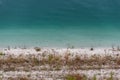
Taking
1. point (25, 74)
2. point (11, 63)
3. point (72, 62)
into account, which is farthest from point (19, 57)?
point (25, 74)

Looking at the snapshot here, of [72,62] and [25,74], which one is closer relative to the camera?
[25,74]

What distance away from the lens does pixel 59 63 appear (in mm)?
22016

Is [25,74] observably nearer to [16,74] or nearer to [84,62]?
[16,74]

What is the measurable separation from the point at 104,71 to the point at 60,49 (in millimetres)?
6392

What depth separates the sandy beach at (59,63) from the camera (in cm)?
1894

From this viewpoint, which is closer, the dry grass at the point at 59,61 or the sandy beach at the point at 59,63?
the sandy beach at the point at 59,63

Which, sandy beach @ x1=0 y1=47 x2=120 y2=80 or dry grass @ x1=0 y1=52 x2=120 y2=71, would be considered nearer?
sandy beach @ x1=0 y1=47 x2=120 y2=80

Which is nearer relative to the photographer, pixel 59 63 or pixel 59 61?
pixel 59 63

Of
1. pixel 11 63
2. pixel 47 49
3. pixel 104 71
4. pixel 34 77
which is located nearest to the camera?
pixel 34 77

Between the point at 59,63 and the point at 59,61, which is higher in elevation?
the point at 59,61

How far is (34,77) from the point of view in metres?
18.7

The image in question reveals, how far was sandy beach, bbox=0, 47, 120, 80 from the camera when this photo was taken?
18.9m

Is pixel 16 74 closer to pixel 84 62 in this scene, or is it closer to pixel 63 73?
pixel 63 73

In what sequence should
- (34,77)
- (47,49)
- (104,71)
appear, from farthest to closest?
(47,49) < (104,71) < (34,77)
